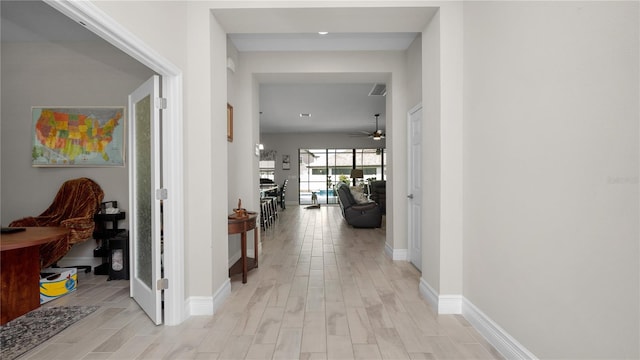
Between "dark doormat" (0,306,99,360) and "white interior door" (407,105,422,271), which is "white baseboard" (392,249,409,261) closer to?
"white interior door" (407,105,422,271)

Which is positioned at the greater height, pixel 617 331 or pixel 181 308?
pixel 617 331

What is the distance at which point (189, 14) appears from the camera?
272 cm

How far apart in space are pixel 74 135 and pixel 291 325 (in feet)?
12.2

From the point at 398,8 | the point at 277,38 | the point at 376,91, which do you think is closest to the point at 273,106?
the point at 376,91

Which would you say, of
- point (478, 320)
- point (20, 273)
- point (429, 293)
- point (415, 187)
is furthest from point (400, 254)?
point (20, 273)

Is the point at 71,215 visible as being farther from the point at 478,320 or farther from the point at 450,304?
the point at 478,320

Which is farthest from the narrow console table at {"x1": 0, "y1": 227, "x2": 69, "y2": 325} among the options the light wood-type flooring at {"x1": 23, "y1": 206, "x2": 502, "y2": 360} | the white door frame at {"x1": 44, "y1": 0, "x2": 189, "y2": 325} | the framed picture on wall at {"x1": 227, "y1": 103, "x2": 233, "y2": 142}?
the framed picture on wall at {"x1": 227, "y1": 103, "x2": 233, "y2": 142}

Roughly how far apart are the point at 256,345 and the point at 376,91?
5031 mm

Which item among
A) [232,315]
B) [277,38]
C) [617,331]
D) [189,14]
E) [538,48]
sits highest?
[277,38]

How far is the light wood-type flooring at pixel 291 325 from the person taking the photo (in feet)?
6.89

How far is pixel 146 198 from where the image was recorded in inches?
106

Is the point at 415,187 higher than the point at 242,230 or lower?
higher

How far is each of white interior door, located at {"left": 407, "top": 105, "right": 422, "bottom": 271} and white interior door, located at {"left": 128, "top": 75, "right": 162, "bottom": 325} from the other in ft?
9.35

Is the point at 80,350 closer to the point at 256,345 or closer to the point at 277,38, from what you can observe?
the point at 256,345
